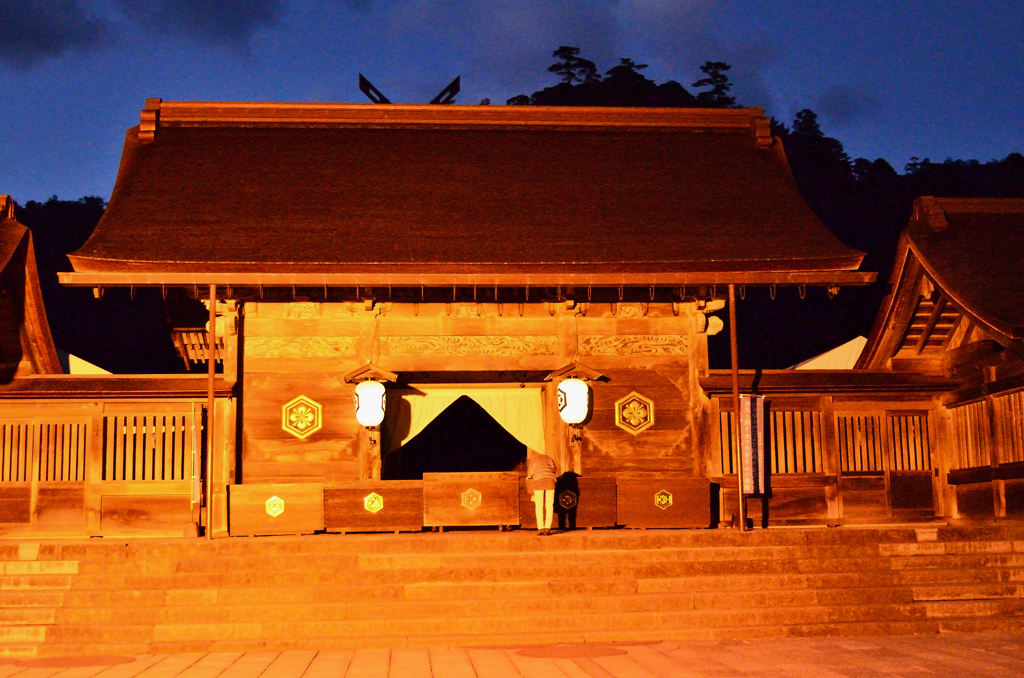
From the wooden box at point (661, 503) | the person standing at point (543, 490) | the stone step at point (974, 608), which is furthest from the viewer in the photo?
the wooden box at point (661, 503)

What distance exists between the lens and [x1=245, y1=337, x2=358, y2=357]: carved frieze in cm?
1511

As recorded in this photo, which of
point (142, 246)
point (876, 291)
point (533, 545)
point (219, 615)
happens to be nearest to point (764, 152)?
point (533, 545)

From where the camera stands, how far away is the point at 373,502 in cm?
1363

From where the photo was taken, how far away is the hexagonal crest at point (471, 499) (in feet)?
44.5

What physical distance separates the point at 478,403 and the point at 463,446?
543 cm

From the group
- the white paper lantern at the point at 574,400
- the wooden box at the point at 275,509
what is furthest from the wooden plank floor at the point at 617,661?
the white paper lantern at the point at 574,400

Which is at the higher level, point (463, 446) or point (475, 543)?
point (463, 446)

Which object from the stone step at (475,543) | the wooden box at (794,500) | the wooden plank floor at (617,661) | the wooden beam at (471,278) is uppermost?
the wooden beam at (471,278)

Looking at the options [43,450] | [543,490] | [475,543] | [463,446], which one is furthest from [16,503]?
[463,446]

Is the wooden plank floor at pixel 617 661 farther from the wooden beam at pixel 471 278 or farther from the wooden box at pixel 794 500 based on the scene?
the wooden beam at pixel 471 278

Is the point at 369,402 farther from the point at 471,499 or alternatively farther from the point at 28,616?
the point at 28,616

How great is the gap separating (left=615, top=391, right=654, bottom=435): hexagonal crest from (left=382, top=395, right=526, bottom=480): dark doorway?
6.04 meters

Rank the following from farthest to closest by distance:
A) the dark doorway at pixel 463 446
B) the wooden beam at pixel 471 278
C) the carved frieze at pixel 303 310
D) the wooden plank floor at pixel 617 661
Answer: the dark doorway at pixel 463 446, the carved frieze at pixel 303 310, the wooden beam at pixel 471 278, the wooden plank floor at pixel 617 661

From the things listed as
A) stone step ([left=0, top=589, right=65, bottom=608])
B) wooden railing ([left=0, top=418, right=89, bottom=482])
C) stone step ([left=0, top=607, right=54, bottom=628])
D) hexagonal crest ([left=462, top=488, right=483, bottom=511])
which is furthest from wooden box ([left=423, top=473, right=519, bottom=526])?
wooden railing ([left=0, top=418, right=89, bottom=482])
